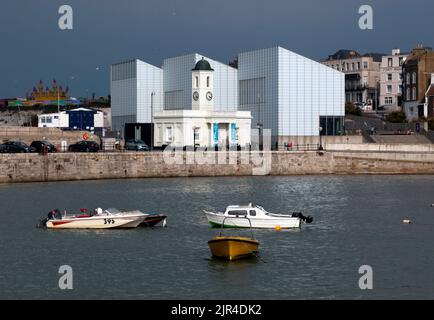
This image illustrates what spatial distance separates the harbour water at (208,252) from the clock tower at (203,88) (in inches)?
1310

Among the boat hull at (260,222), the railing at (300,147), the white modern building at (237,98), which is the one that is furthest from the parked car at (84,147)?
the boat hull at (260,222)

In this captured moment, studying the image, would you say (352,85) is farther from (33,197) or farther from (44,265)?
(44,265)

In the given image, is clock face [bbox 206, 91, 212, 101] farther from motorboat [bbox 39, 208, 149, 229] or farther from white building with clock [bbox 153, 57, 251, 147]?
motorboat [bbox 39, 208, 149, 229]

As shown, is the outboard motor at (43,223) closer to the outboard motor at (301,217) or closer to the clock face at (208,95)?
the outboard motor at (301,217)

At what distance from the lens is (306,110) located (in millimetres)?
123375

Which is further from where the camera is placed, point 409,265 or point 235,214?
point 235,214

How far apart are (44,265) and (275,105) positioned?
79.5 metres

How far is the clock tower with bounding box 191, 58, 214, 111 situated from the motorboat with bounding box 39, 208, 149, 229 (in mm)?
57735

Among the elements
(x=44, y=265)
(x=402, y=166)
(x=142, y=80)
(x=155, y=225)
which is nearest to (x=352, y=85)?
(x=142, y=80)

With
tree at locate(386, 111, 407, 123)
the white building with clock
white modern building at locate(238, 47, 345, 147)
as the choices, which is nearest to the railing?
white modern building at locate(238, 47, 345, 147)

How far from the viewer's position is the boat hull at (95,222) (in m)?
57.7

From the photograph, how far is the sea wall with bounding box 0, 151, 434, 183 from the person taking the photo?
92438mm

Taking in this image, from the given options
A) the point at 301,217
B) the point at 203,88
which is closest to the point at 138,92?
the point at 203,88

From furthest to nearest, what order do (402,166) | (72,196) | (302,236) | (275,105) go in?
1. (275,105)
2. (402,166)
3. (72,196)
4. (302,236)
